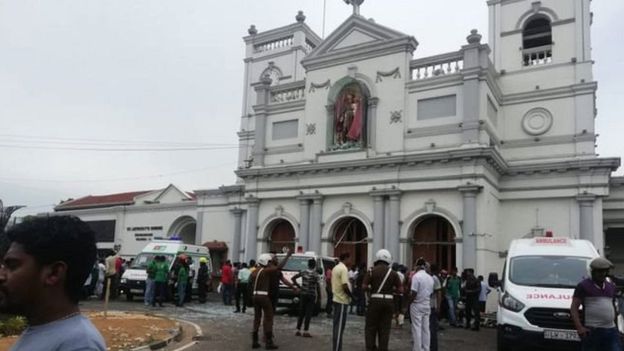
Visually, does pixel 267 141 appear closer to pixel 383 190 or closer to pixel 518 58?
pixel 383 190

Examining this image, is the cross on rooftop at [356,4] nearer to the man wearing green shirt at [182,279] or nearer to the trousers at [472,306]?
the man wearing green shirt at [182,279]

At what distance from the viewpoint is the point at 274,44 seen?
33375 millimetres

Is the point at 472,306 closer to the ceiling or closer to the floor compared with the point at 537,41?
closer to the floor

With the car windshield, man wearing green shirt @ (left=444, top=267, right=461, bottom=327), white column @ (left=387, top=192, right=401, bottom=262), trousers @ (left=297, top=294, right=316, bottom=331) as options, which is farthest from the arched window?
trousers @ (left=297, top=294, right=316, bottom=331)

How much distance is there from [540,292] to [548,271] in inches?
47.4

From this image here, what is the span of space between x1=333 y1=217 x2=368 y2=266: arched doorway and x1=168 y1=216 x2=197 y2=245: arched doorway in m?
11.9

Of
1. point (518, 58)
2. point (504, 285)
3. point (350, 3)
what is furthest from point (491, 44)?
point (504, 285)

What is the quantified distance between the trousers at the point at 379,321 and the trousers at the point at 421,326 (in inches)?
18.9

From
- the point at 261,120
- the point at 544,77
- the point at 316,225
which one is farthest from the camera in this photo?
the point at 261,120

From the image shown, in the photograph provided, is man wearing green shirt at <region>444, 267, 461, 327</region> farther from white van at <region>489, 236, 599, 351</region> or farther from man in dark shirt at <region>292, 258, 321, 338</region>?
man in dark shirt at <region>292, 258, 321, 338</region>

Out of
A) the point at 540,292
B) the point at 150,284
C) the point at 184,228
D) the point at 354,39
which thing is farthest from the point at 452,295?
the point at 184,228

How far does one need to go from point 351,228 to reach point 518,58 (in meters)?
11.3

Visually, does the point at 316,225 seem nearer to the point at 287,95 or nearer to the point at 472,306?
the point at 287,95

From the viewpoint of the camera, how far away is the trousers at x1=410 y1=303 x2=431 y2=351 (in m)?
9.93
